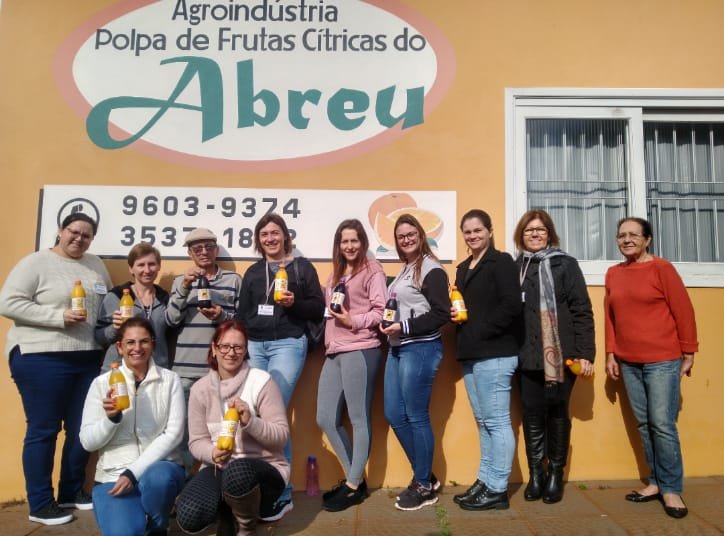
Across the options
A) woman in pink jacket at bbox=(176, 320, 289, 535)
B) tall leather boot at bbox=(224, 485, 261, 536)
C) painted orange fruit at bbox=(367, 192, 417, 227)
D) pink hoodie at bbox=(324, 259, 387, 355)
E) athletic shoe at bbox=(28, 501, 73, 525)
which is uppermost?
painted orange fruit at bbox=(367, 192, 417, 227)

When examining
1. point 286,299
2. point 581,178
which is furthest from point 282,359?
point 581,178

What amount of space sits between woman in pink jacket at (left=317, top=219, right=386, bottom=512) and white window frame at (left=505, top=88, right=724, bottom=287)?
1.59m

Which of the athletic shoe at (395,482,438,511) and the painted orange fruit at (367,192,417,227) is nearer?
the athletic shoe at (395,482,438,511)

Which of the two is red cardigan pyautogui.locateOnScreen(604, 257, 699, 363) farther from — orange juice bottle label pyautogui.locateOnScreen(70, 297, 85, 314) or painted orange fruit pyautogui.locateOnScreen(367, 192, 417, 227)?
orange juice bottle label pyautogui.locateOnScreen(70, 297, 85, 314)

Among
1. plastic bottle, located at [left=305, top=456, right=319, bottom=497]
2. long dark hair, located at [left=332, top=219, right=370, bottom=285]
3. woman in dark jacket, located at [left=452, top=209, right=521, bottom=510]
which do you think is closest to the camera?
woman in dark jacket, located at [left=452, top=209, right=521, bottom=510]

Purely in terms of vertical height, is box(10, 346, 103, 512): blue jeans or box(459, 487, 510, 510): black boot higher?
box(10, 346, 103, 512): blue jeans

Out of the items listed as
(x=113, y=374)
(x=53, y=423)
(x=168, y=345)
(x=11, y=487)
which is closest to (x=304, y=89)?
(x=168, y=345)

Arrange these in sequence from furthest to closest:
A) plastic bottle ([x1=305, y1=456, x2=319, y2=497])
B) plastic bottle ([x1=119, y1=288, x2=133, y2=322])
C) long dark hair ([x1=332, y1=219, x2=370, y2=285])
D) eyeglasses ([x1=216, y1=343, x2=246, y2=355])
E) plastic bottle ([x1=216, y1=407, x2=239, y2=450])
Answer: plastic bottle ([x1=305, y1=456, x2=319, y2=497])
long dark hair ([x1=332, y1=219, x2=370, y2=285])
plastic bottle ([x1=119, y1=288, x2=133, y2=322])
eyeglasses ([x1=216, y1=343, x2=246, y2=355])
plastic bottle ([x1=216, y1=407, x2=239, y2=450])

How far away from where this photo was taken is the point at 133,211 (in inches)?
188

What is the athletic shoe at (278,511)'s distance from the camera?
3721 millimetres

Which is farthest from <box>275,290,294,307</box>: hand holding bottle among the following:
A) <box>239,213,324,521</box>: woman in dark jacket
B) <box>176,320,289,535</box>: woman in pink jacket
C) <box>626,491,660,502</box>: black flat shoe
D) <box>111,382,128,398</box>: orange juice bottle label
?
<box>626,491,660,502</box>: black flat shoe

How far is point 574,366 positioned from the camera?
3947mm

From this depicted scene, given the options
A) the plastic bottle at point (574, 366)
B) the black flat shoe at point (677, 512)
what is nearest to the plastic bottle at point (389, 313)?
the plastic bottle at point (574, 366)

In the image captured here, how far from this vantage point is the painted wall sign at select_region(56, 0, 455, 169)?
191 inches
